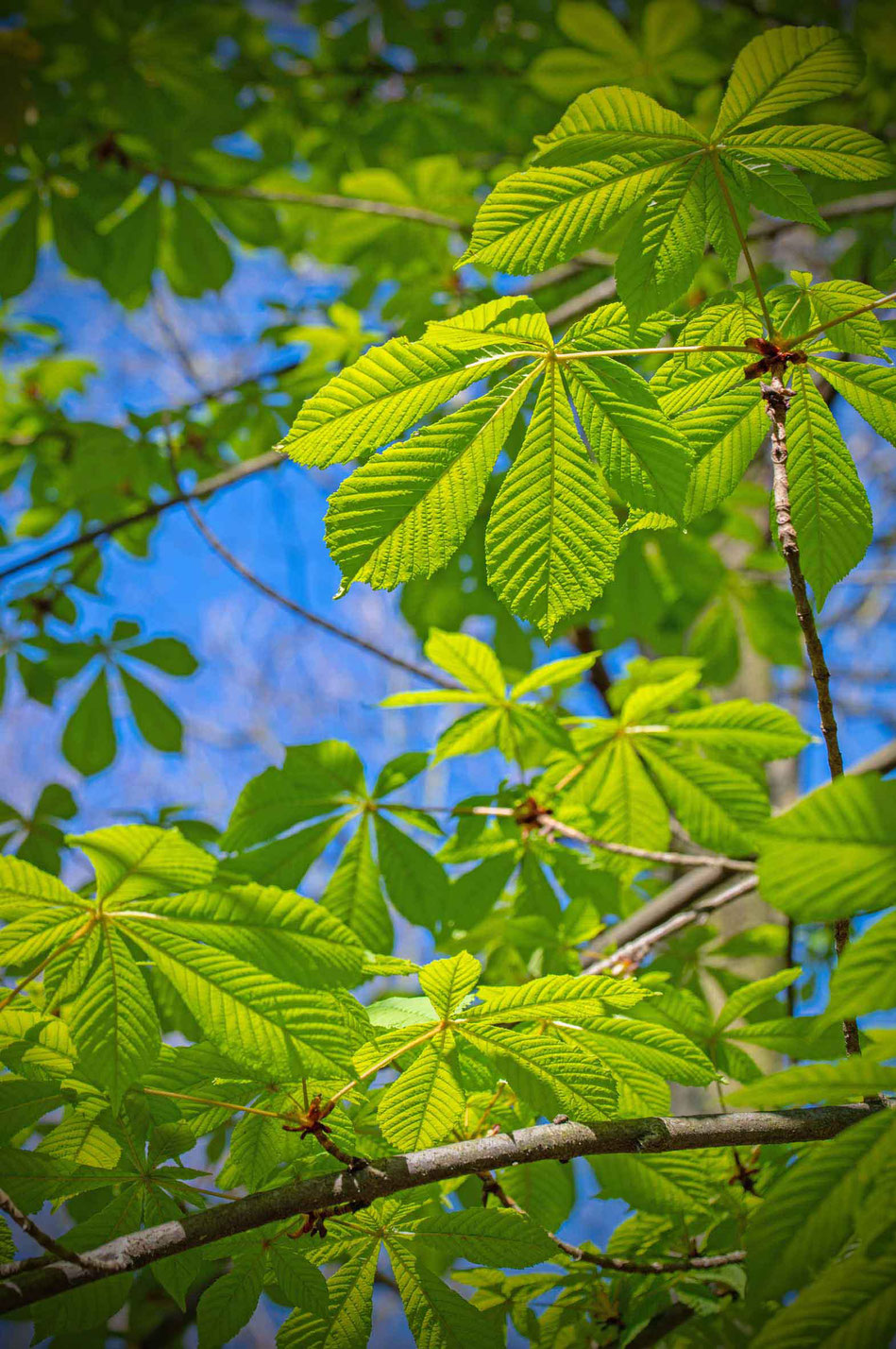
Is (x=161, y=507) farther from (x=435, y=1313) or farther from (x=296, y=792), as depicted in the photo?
(x=435, y=1313)

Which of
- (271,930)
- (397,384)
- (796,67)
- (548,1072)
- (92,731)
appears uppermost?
(796,67)

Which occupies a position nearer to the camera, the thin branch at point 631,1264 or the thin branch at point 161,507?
the thin branch at point 631,1264

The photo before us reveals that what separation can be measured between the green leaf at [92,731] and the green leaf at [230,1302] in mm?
1466

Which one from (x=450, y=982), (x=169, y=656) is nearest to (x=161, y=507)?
(x=169, y=656)

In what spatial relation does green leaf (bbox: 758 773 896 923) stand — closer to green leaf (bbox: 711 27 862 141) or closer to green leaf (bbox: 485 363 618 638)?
green leaf (bbox: 485 363 618 638)

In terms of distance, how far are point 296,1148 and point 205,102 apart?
8.26 feet

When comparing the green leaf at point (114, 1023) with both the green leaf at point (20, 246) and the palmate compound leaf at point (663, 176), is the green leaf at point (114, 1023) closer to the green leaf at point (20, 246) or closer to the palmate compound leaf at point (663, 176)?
the palmate compound leaf at point (663, 176)

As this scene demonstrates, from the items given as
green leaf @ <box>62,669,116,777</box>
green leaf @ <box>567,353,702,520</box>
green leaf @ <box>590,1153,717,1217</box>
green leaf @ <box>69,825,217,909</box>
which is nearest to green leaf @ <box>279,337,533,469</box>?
green leaf @ <box>567,353,702,520</box>

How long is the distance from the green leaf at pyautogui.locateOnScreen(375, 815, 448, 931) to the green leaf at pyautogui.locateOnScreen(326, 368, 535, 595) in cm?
62

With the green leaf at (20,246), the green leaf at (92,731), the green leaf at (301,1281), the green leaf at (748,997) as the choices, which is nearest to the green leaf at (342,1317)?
the green leaf at (301,1281)

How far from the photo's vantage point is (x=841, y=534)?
801mm

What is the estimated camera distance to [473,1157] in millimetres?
684

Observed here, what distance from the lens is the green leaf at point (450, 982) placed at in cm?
74

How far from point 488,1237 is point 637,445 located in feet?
2.47
